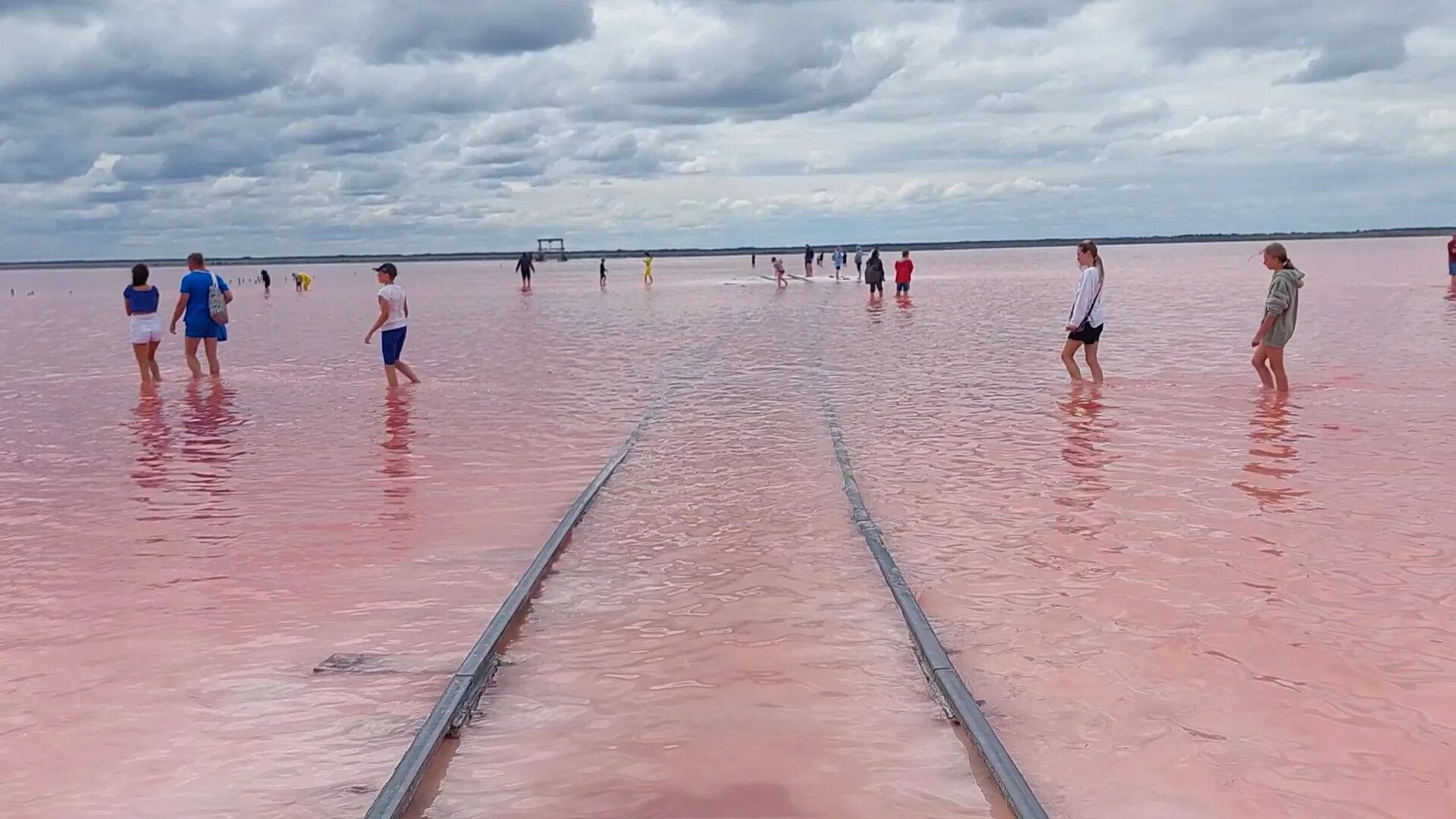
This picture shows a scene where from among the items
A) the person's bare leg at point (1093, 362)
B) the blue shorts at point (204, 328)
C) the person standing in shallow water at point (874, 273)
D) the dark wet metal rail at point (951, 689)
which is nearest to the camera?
the dark wet metal rail at point (951, 689)

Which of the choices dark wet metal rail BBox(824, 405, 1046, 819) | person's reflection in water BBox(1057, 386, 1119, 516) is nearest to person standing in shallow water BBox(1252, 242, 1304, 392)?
person's reflection in water BBox(1057, 386, 1119, 516)

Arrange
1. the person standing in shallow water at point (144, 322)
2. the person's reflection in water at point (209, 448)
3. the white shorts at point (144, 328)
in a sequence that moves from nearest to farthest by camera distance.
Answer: the person's reflection in water at point (209, 448) → the person standing in shallow water at point (144, 322) → the white shorts at point (144, 328)

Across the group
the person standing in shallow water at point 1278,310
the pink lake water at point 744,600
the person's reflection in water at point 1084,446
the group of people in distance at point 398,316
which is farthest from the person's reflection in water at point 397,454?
the person standing in shallow water at point 1278,310

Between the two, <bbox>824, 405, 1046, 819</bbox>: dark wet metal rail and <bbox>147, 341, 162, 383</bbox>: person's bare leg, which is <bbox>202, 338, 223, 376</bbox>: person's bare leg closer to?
<bbox>147, 341, 162, 383</bbox>: person's bare leg

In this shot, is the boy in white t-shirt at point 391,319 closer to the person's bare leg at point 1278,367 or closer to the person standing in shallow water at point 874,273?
the person's bare leg at point 1278,367

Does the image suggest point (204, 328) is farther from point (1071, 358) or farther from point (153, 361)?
point (1071, 358)

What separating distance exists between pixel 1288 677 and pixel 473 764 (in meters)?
3.21

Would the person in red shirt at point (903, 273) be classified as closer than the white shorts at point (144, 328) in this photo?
No

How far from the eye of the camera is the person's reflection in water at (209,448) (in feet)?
28.1

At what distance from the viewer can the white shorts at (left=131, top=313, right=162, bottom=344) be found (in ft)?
51.1

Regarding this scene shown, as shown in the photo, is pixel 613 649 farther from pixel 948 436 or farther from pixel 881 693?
pixel 948 436

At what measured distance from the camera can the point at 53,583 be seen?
6.62m

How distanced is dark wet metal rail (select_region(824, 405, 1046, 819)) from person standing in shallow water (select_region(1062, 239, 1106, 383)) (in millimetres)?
6483

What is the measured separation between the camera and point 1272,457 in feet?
31.3
